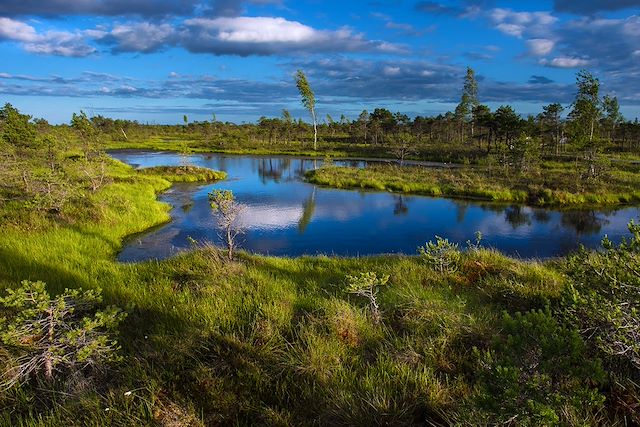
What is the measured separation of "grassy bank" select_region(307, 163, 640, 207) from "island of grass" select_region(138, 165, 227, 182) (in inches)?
388

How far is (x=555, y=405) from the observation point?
329 cm

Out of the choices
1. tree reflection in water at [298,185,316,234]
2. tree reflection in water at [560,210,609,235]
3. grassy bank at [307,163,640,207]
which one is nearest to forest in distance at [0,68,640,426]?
tree reflection in water at [298,185,316,234]

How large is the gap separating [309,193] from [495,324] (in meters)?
27.8

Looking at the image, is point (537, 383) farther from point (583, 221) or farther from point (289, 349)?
point (583, 221)

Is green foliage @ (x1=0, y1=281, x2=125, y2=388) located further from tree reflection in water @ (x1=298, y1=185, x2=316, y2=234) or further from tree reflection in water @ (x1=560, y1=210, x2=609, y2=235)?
tree reflection in water @ (x1=560, y1=210, x2=609, y2=235)

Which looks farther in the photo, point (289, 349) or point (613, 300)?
point (289, 349)

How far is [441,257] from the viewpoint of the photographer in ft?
34.4

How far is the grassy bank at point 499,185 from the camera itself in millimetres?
30031

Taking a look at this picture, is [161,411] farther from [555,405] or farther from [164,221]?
[164,221]

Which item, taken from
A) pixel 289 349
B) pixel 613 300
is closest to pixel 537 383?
pixel 613 300

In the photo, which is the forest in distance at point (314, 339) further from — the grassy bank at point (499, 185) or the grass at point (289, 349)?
the grassy bank at point (499, 185)

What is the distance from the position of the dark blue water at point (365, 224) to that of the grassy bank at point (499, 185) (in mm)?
2239

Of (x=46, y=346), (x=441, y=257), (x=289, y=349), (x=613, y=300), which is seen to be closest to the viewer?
(x=613, y=300)

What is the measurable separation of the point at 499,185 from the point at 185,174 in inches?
1153
